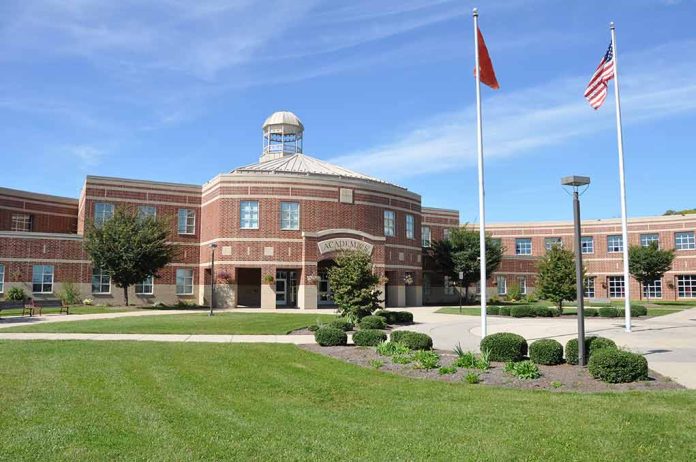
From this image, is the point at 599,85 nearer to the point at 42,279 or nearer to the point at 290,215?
the point at 290,215

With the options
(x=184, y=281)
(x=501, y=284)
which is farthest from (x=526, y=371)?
(x=501, y=284)

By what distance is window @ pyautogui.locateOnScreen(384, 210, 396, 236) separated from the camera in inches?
Result: 1668

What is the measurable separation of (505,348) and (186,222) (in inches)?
1321

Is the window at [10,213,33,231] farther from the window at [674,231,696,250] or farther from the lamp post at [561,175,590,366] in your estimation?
the window at [674,231,696,250]

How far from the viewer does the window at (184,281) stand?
4234 cm

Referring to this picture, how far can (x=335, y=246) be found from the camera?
38844 mm

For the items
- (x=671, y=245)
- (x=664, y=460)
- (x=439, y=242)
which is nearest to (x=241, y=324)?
(x=664, y=460)

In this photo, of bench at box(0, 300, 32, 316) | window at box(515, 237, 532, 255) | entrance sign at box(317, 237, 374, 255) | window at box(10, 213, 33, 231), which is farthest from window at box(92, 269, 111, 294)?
window at box(515, 237, 532, 255)

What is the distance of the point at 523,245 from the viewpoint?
2506 inches

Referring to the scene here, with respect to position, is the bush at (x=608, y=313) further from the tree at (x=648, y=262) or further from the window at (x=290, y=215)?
the window at (x=290, y=215)

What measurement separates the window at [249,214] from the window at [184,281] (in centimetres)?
743

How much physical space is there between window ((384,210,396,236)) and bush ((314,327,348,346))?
25162 mm

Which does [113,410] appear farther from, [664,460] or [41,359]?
[664,460]

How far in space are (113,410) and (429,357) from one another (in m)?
6.84
